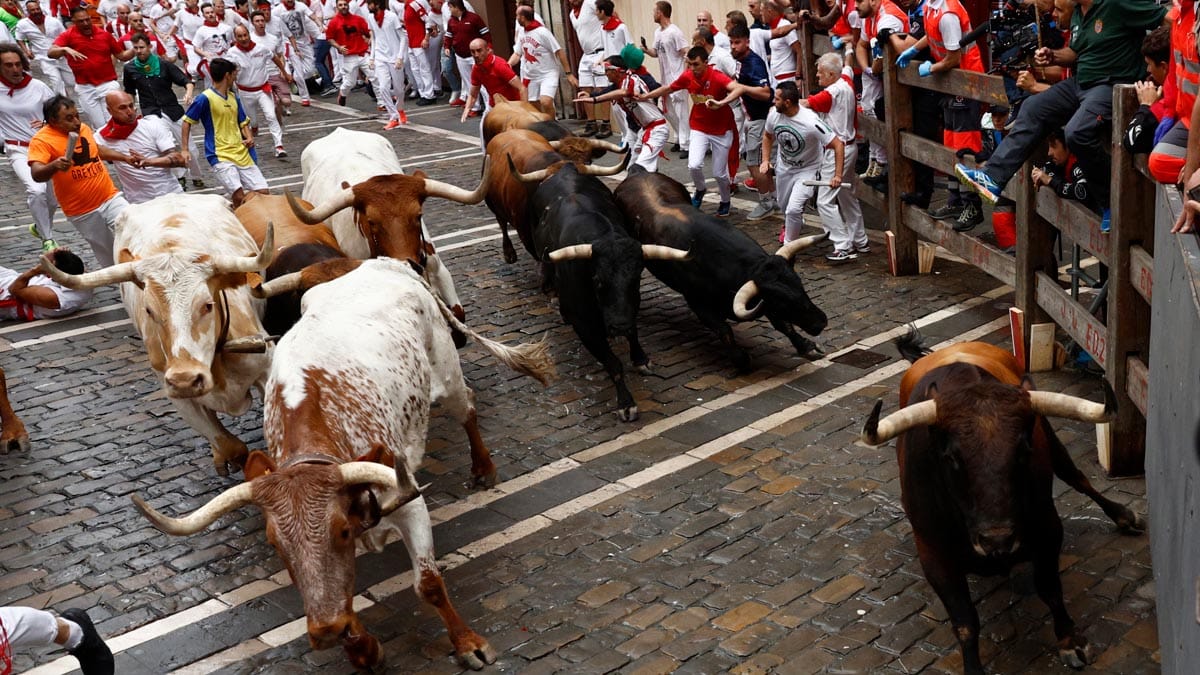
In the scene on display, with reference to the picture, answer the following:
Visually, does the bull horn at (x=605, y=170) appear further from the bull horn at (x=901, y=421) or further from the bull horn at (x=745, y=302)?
the bull horn at (x=901, y=421)

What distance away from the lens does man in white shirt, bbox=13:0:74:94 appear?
22.4 m

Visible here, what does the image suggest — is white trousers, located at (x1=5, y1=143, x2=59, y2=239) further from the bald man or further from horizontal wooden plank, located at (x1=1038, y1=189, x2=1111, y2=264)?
horizontal wooden plank, located at (x1=1038, y1=189, x2=1111, y2=264)

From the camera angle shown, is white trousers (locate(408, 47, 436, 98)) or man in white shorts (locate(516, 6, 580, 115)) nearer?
man in white shorts (locate(516, 6, 580, 115))

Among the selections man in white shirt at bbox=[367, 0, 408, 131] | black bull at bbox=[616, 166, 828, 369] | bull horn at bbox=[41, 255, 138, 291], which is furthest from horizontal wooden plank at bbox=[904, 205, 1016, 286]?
man in white shirt at bbox=[367, 0, 408, 131]

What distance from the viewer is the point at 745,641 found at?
5.84 metres

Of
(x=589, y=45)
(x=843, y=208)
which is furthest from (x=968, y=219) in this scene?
(x=589, y=45)

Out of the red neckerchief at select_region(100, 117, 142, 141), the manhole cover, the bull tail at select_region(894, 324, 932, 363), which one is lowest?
the manhole cover

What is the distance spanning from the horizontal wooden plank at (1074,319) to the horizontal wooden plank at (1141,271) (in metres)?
0.47

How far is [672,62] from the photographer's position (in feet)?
53.4

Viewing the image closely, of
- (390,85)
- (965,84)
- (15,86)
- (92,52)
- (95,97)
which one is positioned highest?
(92,52)

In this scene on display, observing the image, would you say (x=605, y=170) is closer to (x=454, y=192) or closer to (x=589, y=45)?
(x=454, y=192)

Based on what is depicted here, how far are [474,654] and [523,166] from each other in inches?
256

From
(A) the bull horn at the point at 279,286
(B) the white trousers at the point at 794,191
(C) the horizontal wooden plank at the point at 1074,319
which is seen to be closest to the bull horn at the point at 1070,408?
(C) the horizontal wooden plank at the point at 1074,319

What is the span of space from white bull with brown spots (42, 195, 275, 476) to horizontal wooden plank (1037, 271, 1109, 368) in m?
5.19
